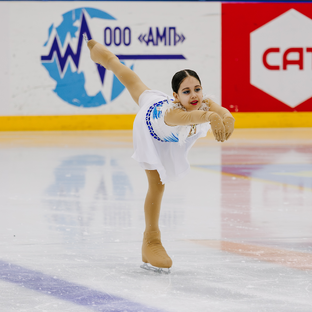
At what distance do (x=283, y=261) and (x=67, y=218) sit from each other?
1666 mm

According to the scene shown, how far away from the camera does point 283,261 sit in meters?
3.12

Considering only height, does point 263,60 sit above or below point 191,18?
below

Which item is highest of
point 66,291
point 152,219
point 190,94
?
point 190,94

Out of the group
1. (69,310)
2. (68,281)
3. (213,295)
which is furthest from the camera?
(68,281)

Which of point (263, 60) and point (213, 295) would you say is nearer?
point (213, 295)

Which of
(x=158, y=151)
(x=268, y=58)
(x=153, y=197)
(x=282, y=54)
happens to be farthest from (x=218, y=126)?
(x=282, y=54)

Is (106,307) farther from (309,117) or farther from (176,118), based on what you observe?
(309,117)

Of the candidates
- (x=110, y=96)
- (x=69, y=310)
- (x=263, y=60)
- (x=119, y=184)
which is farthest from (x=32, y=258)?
(x=263, y=60)

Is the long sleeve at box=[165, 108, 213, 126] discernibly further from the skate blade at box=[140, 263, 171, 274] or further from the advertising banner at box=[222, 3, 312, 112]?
the advertising banner at box=[222, 3, 312, 112]

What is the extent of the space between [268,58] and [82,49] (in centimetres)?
380

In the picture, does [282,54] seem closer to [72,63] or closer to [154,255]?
[72,63]

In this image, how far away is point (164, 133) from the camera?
2934mm

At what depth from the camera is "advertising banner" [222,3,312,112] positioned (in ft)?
42.2

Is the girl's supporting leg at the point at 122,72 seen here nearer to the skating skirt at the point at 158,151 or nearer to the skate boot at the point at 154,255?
the skating skirt at the point at 158,151
